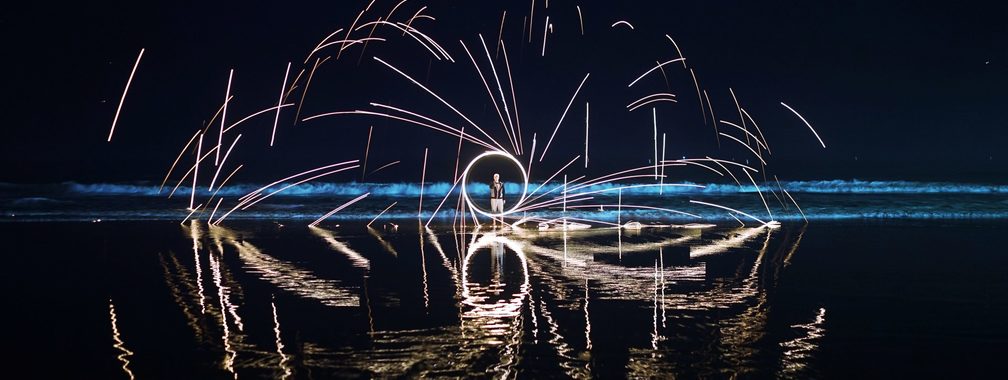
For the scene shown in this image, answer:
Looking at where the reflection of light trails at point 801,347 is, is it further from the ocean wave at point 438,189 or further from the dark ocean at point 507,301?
the ocean wave at point 438,189

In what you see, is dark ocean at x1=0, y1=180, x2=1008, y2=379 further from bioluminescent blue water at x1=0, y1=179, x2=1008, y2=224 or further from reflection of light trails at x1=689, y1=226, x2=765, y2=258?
bioluminescent blue water at x1=0, y1=179, x2=1008, y2=224

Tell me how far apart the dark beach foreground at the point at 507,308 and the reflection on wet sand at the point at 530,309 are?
32 millimetres

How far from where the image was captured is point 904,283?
9.85 meters

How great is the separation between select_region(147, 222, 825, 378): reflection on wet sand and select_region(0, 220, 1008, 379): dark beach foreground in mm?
32

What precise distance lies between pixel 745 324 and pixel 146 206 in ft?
69.3

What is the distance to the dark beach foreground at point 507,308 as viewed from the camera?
613 cm

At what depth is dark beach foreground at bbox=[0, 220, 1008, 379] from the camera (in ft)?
20.1

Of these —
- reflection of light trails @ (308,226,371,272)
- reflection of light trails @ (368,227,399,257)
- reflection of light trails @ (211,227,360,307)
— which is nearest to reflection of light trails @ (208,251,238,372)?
reflection of light trails @ (211,227,360,307)

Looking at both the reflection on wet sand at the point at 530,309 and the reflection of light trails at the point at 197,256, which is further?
the reflection of light trails at the point at 197,256

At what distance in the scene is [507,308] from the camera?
8.22 meters

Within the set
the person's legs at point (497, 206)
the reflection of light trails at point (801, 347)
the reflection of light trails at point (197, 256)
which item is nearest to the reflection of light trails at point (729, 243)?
the reflection of light trails at point (801, 347)

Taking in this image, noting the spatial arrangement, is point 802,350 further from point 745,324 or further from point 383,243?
point 383,243

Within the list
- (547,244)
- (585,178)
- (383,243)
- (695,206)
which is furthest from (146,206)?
(585,178)

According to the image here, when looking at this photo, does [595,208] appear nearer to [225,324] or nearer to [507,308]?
[507,308]
